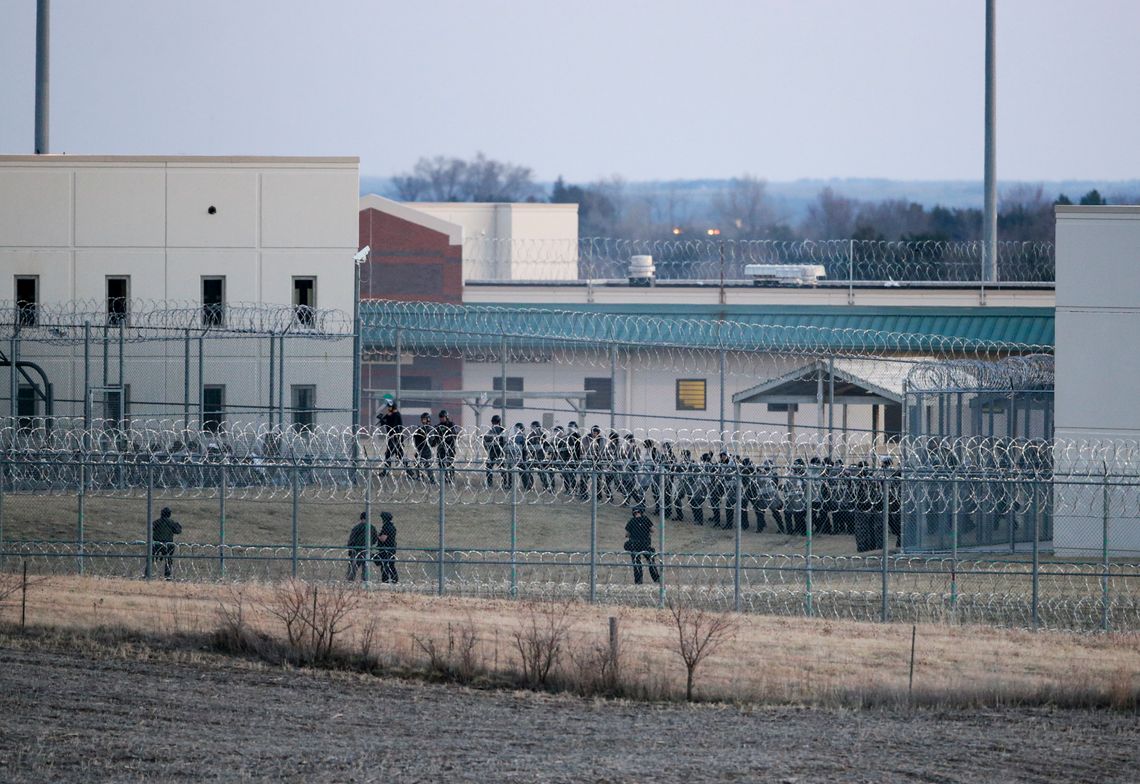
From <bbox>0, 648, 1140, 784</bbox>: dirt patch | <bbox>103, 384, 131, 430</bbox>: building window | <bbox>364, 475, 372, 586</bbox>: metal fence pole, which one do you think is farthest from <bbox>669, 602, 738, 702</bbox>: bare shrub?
<bbox>103, 384, 131, 430</bbox>: building window

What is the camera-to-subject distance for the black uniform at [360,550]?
53.4 ft

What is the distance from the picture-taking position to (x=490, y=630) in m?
14.4

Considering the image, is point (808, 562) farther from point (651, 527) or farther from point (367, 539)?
point (367, 539)

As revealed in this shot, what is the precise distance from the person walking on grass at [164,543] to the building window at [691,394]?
813 inches

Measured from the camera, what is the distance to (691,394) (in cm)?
3747

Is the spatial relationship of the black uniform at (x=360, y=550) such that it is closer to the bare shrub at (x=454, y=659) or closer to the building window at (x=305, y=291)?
the bare shrub at (x=454, y=659)

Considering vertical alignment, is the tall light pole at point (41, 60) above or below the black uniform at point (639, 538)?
above

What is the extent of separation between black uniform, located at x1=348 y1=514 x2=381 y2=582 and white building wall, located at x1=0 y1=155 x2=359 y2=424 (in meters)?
11.2

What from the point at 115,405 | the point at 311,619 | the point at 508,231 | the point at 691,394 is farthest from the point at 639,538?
the point at 508,231

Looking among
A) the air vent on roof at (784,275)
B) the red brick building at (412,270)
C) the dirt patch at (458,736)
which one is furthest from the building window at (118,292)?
the air vent on roof at (784,275)

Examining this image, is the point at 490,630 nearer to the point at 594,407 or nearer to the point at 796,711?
the point at 796,711

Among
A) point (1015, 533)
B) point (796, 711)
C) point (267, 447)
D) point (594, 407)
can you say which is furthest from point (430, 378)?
point (796, 711)

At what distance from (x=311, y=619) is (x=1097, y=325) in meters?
12.7

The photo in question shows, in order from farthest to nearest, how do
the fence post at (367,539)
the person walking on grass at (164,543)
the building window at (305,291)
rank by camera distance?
the building window at (305,291) < the person walking on grass at (164,543) < the fence post at (367,539)
